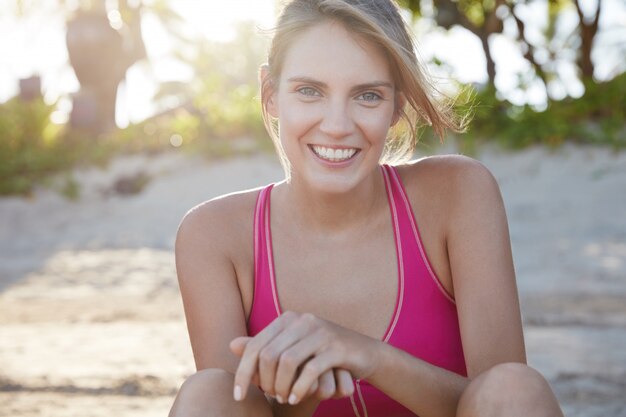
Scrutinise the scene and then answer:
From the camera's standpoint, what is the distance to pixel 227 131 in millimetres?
10398

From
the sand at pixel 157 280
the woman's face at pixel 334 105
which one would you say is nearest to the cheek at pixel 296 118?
the woman's face at pixel 334 105

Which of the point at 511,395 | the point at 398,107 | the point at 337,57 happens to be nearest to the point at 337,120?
the point at 337,57

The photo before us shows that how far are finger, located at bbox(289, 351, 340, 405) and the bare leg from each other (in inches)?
11.3

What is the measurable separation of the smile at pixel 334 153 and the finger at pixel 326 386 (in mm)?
606

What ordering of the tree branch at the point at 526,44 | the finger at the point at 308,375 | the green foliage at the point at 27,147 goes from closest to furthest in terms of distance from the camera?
the finger at the point at 308,375 → the green foliage at the point at 27,147 → the tree branch at the point at 526,44

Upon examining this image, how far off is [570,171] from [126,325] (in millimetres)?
4983

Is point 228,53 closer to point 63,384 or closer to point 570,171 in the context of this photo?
point 570,171

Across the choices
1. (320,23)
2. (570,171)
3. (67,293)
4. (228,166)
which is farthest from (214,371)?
(228,166)

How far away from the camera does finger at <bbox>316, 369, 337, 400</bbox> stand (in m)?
1.82

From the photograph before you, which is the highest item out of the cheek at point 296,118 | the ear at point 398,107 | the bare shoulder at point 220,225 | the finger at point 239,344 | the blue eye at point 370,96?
the blue eye at point 370,96

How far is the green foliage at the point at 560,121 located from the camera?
349 inches

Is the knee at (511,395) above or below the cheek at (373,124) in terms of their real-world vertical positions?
below

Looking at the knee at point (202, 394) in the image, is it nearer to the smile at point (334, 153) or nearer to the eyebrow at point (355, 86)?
the smile at point (334, 153)

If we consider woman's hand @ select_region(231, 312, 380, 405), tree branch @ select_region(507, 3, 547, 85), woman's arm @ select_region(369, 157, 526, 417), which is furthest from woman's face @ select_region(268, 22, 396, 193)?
tree branch @ select_region(507, 3, 547, 85)
